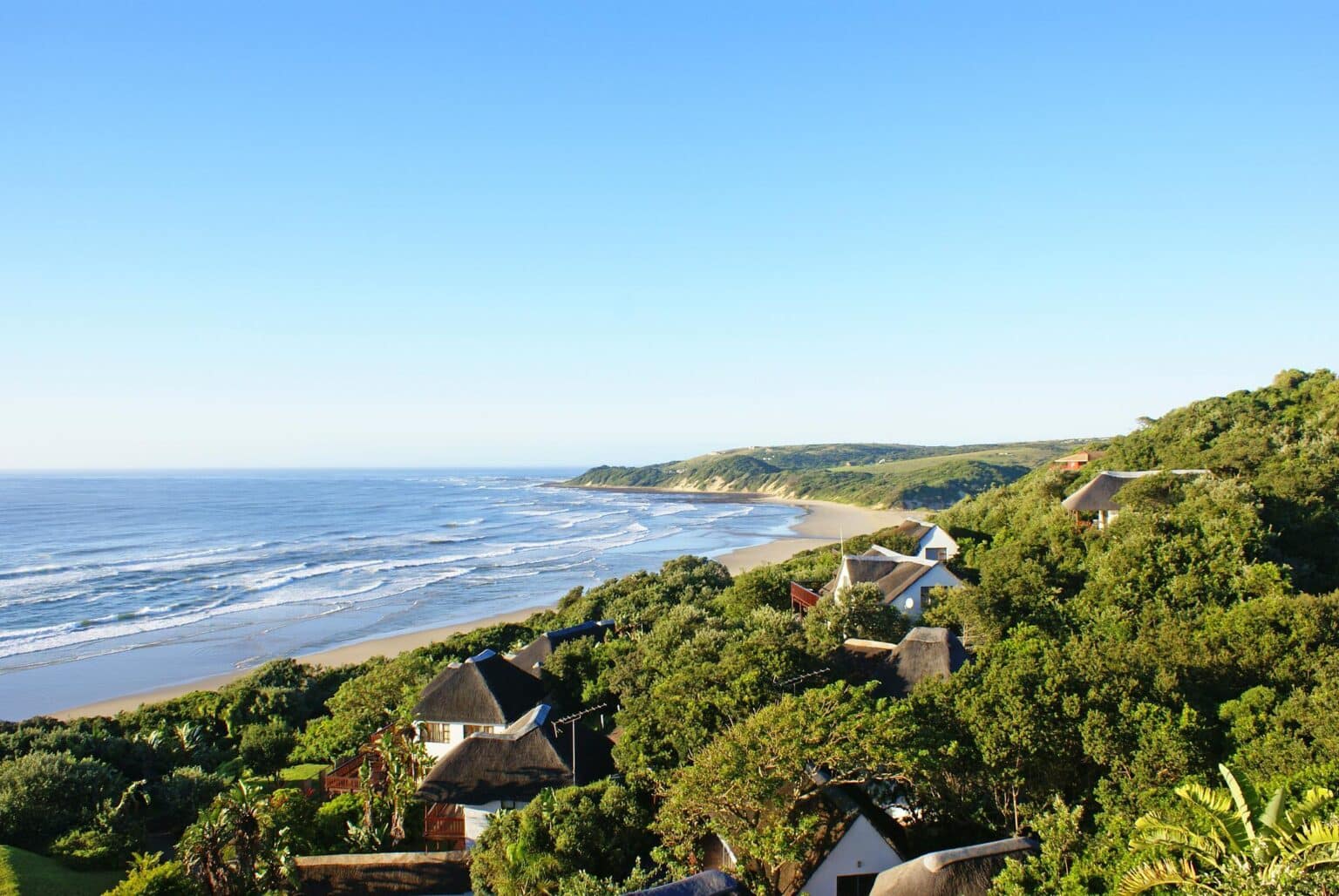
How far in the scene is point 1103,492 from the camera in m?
31.2

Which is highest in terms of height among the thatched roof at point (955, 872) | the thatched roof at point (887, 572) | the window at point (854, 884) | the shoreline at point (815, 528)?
the thatched roof at point (887, 572)

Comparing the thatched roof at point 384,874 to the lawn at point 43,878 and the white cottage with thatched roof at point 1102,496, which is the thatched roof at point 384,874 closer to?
the lawn at point 43,878

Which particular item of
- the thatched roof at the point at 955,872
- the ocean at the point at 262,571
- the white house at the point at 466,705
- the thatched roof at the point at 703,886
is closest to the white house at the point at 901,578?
the white house at the point at 466,705

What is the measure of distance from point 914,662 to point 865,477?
130 meters

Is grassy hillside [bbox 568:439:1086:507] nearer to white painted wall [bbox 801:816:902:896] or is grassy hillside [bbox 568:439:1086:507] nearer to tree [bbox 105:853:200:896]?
white painted wall [bbox 801:816:902:896]

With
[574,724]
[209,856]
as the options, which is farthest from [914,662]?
[209,856]

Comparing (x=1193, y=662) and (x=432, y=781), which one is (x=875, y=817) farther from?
(x=432, y=781)

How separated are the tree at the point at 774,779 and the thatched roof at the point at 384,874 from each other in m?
4.87

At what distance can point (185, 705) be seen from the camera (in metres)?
26.6

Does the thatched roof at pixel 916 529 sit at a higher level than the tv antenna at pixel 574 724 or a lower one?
higher

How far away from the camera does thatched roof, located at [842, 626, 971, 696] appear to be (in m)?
19.3

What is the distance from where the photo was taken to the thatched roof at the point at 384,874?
1511 centimetres

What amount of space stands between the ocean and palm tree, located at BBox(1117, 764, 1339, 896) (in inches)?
1406

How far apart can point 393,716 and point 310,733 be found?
281 centimetres
